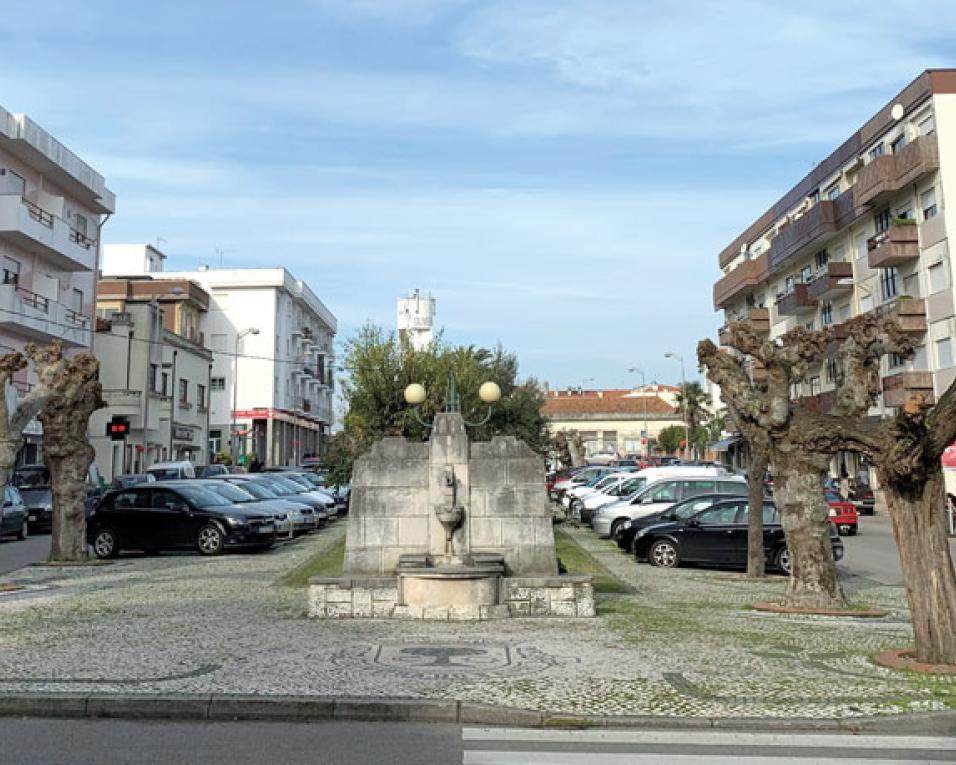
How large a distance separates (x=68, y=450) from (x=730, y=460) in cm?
5764

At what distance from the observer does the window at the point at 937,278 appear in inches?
1508

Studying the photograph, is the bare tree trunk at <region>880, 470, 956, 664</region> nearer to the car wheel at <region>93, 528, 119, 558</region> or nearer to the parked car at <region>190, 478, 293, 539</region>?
the parked car at <region>190, 478, 293, 539</region>

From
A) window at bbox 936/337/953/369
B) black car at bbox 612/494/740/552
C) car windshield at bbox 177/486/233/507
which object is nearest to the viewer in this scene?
black car at bbox 612/494/740/552

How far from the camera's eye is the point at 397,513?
12.3m

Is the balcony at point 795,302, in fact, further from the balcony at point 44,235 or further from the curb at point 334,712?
the curb at point 334,712

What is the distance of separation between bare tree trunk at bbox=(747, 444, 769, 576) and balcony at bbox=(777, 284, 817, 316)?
121 ft

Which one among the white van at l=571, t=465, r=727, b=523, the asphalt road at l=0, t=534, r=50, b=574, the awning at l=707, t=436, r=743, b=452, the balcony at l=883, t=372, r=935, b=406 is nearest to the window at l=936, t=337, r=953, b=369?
the balcony at l=883, t=372, r=935, b=406

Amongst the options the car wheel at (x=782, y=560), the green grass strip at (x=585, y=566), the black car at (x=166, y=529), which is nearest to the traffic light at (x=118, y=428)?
the black car at (x=166, y=529)

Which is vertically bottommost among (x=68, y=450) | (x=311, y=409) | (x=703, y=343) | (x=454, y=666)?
(x=454, y=666)

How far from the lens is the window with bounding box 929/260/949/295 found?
38.3m

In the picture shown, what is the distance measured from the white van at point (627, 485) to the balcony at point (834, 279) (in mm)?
20547

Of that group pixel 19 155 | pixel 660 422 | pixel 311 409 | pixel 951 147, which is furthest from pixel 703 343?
pixel 660 422

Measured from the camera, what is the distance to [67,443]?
17688 millimetres

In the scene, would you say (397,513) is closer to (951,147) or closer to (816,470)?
(816,470)
